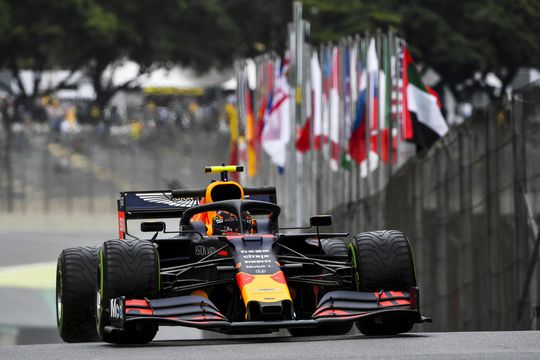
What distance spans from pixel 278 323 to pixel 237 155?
31479 millimetres

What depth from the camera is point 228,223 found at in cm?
1456

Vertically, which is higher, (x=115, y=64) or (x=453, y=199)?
(x=115, y=64)

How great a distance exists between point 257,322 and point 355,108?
753 inches

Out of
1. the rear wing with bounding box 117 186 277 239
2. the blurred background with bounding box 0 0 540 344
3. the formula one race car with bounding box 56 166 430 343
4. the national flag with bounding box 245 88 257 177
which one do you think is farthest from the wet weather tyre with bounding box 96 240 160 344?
the national flag with bounding box 245 88 257 177

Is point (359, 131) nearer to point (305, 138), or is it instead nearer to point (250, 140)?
point (305, 138)

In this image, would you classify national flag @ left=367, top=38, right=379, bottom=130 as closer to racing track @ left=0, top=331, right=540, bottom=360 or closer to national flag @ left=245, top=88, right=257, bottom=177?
national flag @ left=245, top=88, right=257, bottom=177

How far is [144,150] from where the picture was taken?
59.4 metres

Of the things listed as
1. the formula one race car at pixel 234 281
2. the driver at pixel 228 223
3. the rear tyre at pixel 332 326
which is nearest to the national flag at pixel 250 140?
the rear tyre at pixel 332 326

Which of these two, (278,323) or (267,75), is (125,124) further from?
(278,323)

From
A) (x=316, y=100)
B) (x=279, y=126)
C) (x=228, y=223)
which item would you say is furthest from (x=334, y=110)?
(x=228, y=223)

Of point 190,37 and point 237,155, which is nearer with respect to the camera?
point 237,155

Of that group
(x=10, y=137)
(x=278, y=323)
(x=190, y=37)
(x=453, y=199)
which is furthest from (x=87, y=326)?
(x=190, y=37)

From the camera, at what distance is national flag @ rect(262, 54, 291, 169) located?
3356 cm

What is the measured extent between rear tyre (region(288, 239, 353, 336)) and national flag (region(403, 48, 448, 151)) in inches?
389
